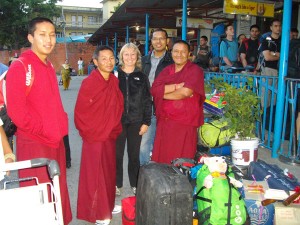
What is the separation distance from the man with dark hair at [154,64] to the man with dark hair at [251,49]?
12.8 ft

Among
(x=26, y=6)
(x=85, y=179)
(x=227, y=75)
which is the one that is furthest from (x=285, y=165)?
(x=26, y=6)

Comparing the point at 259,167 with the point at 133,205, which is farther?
the point at 259,167

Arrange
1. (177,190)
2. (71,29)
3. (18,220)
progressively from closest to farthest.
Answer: (18,220) → (177,190) → (71,29)

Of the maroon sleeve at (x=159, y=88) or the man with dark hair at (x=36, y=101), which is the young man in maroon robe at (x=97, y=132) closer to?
the man with dark hair at (x=36, y=101)

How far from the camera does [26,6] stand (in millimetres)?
36812

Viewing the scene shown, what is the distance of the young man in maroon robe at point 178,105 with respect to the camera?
385 centimetres

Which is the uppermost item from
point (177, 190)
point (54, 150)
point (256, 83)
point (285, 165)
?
point (256, 83)

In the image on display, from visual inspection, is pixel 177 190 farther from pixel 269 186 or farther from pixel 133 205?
pixel 269 186

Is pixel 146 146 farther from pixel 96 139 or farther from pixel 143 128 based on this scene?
pixel 96 139

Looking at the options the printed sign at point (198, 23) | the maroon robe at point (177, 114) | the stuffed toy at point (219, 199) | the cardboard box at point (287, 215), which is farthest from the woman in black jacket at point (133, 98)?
the printed sign at point (198, 23)

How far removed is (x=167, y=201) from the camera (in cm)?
252

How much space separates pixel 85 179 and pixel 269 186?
186 cm

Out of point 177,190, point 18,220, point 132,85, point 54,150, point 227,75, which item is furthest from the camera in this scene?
point 227,75

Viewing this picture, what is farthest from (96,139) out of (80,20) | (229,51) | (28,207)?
(80,20)
